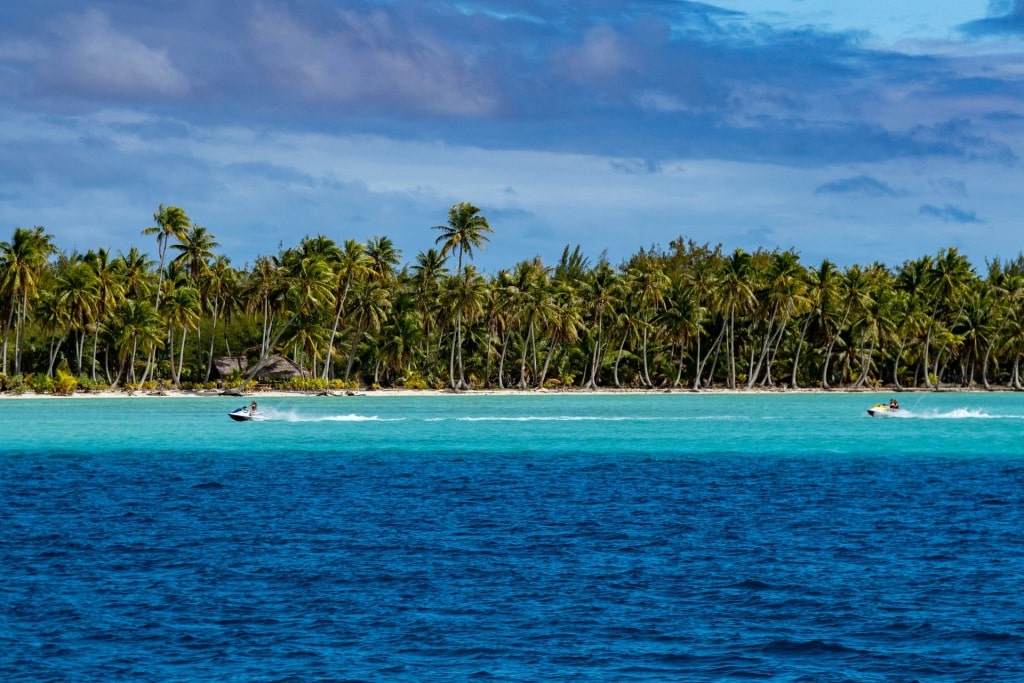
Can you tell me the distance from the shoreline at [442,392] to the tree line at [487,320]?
1423 millimetres

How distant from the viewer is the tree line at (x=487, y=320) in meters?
105

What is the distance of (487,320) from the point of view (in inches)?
4685

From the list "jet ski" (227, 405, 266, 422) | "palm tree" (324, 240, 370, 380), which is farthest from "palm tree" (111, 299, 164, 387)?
"jet ski" (227, 405, 266, 422)

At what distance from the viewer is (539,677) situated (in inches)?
696

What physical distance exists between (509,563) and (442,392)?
89.5 m

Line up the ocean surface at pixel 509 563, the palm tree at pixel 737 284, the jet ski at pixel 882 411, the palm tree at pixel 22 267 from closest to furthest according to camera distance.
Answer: the ocean surface at pixel 509 563 < the jet ski at pixel 882 411 < the palm tree at pixel 22 267 < the palm tree at pixel 737 284

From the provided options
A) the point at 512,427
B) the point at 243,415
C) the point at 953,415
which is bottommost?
the point at 243,415

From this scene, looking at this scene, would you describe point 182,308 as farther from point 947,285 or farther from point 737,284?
point 947,285

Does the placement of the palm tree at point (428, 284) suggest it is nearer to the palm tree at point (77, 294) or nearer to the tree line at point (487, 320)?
the tree line at point (487, 320)

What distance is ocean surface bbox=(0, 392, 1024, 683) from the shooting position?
18719 millimetres

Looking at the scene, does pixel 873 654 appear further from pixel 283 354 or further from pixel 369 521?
pixel 283 354

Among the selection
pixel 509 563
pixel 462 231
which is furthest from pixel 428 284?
pixel 509 563

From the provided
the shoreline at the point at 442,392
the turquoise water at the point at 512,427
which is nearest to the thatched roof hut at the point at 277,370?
the shoreline at the point at 442,392

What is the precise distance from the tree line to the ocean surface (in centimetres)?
5085
